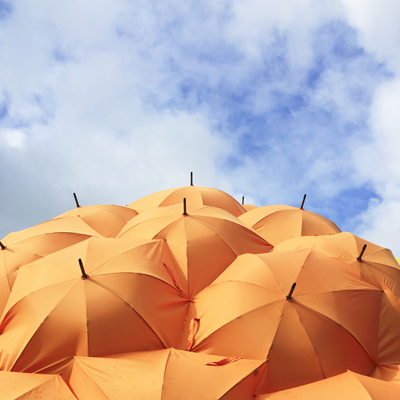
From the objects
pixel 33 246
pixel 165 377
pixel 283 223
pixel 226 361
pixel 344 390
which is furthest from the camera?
pixel 283 223

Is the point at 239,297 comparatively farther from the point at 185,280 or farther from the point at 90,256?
the point at 90,256

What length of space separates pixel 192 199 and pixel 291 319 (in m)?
7.25

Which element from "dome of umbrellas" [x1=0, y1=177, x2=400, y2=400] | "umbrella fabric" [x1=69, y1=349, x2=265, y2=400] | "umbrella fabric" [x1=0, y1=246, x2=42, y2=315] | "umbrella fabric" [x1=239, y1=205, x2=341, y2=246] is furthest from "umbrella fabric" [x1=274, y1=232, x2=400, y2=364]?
"umbrella fabric" [x1=0, y1=246, x2=42, y2=315]

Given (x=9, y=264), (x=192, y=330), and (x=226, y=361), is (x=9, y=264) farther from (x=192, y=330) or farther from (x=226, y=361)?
(x=226, y=361)

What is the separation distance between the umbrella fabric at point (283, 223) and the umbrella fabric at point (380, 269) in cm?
153

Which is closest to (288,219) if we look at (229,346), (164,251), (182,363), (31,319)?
(164,251)

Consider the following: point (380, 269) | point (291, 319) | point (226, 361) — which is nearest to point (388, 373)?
point (291, 319)

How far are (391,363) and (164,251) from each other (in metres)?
5.31

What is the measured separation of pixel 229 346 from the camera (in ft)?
23.7

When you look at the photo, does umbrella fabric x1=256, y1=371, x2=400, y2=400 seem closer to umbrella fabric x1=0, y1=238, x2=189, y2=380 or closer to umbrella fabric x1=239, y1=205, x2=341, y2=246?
umbrella fabric x1=0, y1=238, x2=189, y2=380

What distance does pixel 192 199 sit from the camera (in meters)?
13.8

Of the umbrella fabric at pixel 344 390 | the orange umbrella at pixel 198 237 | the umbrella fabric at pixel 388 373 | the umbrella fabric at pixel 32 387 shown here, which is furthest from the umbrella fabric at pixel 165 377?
the umbrella fabric at pixel 388 373

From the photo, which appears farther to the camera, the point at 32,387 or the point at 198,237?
the point at 198,237

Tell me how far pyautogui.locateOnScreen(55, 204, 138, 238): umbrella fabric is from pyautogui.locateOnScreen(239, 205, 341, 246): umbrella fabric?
4139mm
